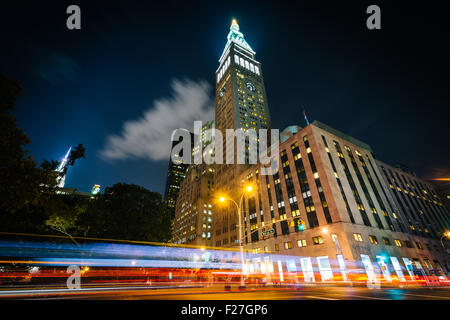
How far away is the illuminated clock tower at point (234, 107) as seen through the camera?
77.8m

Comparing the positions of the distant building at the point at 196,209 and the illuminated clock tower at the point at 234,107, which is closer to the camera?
the illuminated clock tower at the point at 234,107

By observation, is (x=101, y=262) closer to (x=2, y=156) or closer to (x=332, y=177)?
(x=2, y=156)

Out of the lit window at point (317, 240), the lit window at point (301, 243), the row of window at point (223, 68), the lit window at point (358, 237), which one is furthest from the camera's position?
the row of window at point (223, 68)

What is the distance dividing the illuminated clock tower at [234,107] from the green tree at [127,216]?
40.2m

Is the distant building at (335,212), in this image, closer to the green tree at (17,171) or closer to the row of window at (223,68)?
the green tree at (17,171)

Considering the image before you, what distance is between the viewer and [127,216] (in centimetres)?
3194

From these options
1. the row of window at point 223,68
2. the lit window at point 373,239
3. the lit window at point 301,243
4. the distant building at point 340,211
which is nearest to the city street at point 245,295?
the distant building at point 340,211

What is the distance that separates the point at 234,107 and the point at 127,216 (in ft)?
270

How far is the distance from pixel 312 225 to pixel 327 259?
6872 millimetres

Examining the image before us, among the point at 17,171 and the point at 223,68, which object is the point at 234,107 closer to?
the point at 223,68

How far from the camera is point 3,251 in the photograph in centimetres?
2216

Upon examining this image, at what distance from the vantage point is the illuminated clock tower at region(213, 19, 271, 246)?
7775 cm

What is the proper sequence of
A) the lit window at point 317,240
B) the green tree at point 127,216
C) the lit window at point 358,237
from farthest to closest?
the lit window at point 317,240 < the lit window at point 358,237 < the green tree at point 127,216
